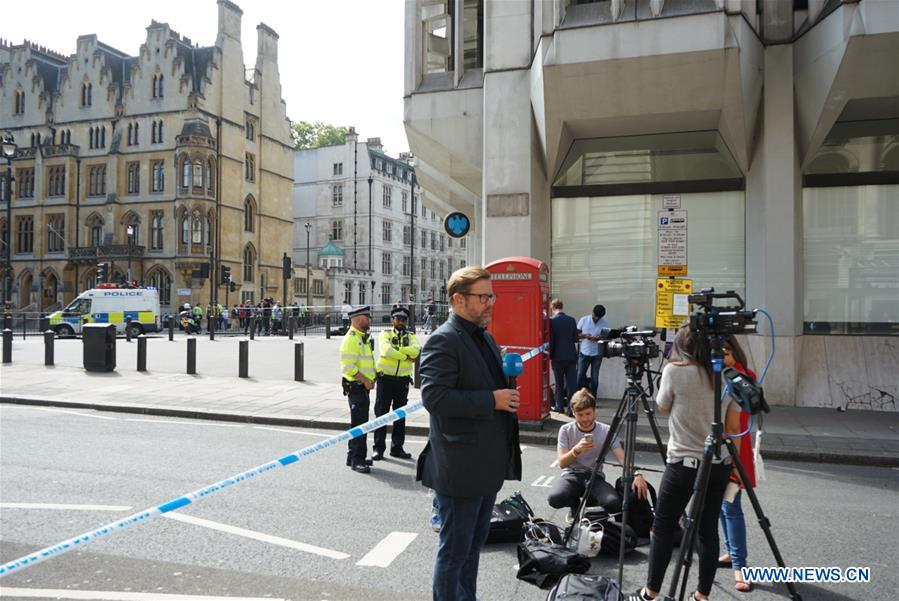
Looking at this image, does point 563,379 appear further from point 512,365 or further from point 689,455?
point 512,365

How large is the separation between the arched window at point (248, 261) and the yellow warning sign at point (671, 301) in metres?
48.4

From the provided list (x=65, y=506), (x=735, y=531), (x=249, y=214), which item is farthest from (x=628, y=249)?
(x=249, y=214)

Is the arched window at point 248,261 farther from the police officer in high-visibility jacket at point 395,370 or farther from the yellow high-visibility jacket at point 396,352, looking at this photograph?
the yellow high-visibility jacket at point 396,352

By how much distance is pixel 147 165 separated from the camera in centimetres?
5128

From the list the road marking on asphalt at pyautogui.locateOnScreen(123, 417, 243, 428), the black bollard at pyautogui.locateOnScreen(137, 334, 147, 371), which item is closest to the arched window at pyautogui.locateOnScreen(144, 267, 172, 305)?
the black bollard at pyautogui.locateOnScreen(137, 334, 147, 371)

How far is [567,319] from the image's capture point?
10.9 meters

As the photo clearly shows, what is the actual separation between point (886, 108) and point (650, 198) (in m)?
3.90

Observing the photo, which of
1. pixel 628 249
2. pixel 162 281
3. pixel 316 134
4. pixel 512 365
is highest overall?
pixel 316 134

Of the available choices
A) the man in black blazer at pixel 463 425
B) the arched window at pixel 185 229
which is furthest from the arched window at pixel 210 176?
the man in black blazer at pixel 463 425

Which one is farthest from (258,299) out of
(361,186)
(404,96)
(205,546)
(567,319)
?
(205,546)

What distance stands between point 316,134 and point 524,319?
77.8 meters

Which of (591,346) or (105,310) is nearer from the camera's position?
(591,346)

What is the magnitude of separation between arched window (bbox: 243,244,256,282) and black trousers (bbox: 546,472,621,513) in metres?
52.7

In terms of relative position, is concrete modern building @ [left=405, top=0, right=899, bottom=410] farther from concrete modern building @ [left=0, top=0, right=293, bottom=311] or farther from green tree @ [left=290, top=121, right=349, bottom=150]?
green tree @ [left=290, top=121, right=349, bottom=150]
